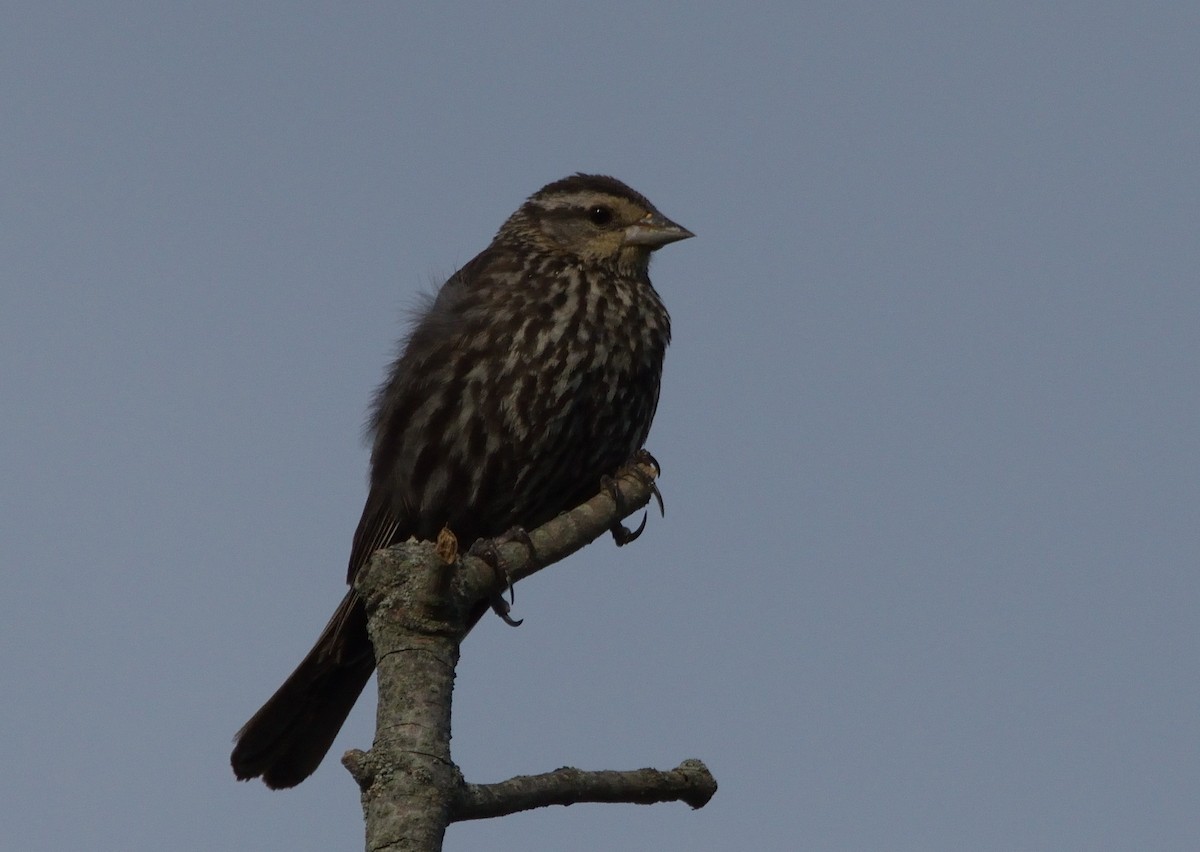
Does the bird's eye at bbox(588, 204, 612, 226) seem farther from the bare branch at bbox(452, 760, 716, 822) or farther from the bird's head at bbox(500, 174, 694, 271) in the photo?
the bare branch at bbox(452, 760, 716, 822)

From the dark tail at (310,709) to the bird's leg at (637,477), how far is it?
3.34ft

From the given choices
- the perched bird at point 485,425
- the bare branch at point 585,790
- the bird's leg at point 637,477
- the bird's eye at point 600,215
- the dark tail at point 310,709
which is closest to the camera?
the bare branch at point 585,790

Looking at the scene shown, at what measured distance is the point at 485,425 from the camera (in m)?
6.28

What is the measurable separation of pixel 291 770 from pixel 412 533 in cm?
103

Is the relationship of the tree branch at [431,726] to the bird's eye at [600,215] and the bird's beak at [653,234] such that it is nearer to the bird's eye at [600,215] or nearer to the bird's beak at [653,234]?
the bird's beak at [653,234]

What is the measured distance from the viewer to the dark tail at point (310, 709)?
6098mm

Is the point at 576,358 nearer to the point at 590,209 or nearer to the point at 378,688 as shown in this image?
the point at 590,209

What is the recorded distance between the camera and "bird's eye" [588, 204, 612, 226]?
7.21m

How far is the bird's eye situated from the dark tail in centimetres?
196

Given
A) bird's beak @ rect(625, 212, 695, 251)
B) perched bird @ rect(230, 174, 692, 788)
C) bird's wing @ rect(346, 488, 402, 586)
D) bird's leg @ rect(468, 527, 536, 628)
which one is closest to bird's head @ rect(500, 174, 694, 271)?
bird's beak @ rect(625, 212, 695, 251)

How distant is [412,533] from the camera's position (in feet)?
21.5

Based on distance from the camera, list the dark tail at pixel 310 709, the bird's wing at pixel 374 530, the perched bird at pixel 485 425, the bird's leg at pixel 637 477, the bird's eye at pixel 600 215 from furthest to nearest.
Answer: the bird's eye at pixel 600 215
the bird's wing at pixel 374 530
the perched bird at pixel 485 425
the dark tail at pixel 310 709
the bird's leg at pixel 637 477

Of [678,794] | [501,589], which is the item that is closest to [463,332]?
[501,589]

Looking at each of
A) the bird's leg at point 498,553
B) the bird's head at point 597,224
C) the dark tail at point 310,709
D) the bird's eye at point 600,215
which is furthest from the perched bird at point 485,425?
the bird's leg at point 498,553
